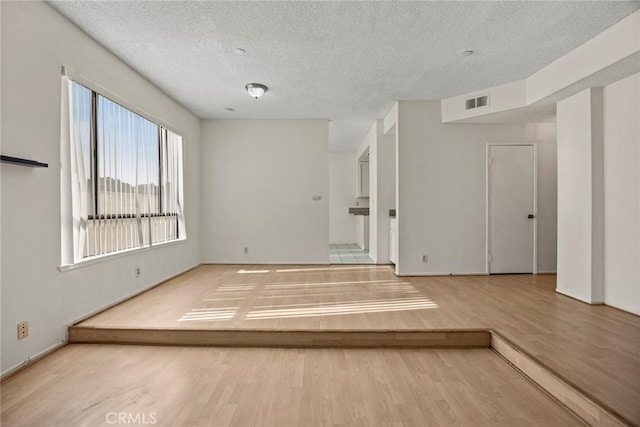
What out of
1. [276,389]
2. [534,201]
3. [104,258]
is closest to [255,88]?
[104,258]

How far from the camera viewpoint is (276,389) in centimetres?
231

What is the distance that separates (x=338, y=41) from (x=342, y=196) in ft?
23.5

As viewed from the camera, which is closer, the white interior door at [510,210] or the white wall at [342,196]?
the white interior door at [510,210]

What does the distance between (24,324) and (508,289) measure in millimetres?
4928

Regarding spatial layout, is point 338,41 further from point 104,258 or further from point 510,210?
point 510,210

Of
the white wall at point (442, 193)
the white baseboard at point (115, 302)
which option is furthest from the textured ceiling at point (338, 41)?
the white baseboard at point (115, 302)

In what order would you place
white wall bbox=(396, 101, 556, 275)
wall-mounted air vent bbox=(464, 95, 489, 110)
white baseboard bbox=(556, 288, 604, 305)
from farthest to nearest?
1. white wall bbox=(396, 101, 556, 275)
2. wall-mounted air vent bbox=(464, 95, 489, 110)
3. white baseboard bbox=(556, 288, 604, 305)

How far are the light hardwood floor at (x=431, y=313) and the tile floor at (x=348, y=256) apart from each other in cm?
158

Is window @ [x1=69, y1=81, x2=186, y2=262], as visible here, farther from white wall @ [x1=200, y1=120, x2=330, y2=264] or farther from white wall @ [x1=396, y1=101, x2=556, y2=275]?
white wall @ [x1=396, y1=101, x2=556, y2=275]

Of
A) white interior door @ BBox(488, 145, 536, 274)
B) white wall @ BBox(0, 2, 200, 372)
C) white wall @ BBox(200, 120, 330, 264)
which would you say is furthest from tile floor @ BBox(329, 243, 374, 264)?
white wall @ BBox(0, 2, 200, 372)

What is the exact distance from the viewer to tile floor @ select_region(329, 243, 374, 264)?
6926mm

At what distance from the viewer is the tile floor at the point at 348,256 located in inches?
273

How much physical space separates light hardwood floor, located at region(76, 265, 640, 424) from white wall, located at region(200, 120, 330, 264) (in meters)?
1.27

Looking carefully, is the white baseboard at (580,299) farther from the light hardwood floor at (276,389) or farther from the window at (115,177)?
the window at (115,177)
